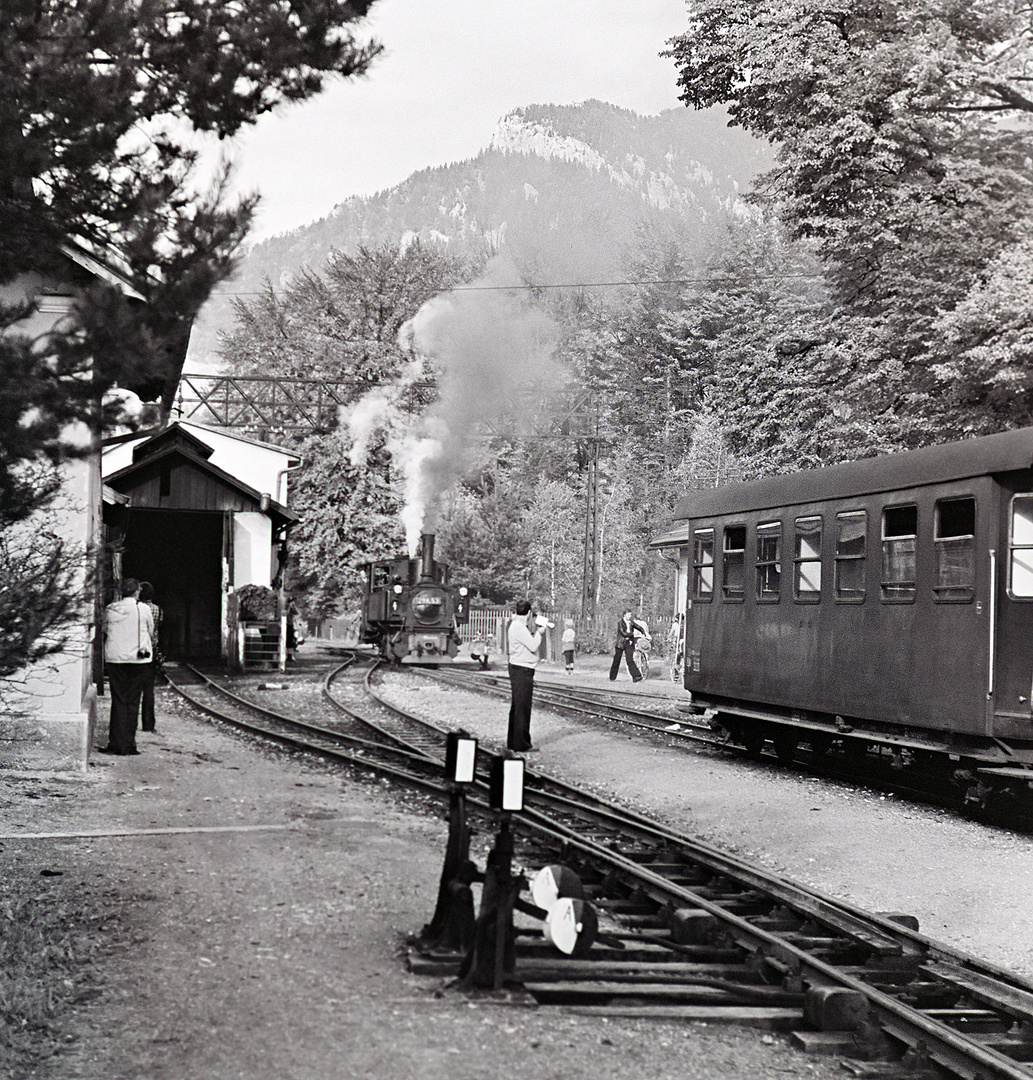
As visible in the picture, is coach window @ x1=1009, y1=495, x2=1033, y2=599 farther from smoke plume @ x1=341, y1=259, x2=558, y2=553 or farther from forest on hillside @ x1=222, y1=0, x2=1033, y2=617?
smoke plume @ x1=341, y1=259, x2=558, y2=553

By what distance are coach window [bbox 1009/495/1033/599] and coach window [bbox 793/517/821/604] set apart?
2.95m

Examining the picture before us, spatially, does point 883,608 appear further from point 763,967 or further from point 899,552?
point 763,967

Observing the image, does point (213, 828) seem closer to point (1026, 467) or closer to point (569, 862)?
point (569, 862)

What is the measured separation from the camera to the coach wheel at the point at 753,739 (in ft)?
51.9

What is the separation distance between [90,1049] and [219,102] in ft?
14.8

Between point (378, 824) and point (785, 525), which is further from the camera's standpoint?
point (785, 525)

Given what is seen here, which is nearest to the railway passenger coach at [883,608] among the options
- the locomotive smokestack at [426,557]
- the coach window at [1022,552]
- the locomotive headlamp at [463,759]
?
the coach window at [1022,552]

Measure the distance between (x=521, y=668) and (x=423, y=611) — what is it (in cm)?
1921

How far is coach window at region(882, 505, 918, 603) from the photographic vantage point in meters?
12.2

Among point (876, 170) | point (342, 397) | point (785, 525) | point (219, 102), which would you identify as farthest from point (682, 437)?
point (219, 102)

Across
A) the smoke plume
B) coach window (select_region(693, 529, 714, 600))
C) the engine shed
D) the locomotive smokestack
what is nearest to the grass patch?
coach window (select_region(693, 529, 714, 600))

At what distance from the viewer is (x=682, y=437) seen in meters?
60.5

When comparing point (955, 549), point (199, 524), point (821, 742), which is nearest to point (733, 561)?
point (821, 742)

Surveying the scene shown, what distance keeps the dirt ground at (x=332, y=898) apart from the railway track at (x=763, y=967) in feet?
0.86
